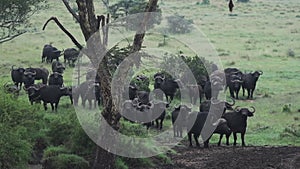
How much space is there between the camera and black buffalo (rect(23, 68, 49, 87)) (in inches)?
1055

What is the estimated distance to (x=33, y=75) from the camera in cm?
2717

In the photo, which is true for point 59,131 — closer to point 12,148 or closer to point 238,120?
point 12,148

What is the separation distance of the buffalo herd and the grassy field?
0.75 metres

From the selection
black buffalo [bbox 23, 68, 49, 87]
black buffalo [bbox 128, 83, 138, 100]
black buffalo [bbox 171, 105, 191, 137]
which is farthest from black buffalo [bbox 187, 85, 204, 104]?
black buffalo [bbox 23, 68, 49, 87]

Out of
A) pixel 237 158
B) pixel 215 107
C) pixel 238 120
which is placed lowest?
pixel 237 158

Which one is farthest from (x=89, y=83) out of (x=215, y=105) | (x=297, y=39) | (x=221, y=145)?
(x=297, y=39)

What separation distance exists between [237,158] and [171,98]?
35.3ft

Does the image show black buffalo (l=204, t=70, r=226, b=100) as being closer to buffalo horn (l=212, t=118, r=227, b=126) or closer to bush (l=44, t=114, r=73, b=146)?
buffalo horn (l=212, t=118, r=227, b=126)

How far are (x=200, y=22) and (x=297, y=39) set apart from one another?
13.6m

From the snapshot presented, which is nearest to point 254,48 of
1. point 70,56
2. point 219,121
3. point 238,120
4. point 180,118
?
point 70,56

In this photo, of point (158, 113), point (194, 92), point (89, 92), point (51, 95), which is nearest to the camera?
point (158, 113)

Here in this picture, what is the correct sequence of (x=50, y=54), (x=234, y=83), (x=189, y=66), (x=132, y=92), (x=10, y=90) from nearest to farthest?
(x=10, y=90) < (x=132, y=92) < (x=234, y=83) < (x=189, y=66) < (x=50, y=54)

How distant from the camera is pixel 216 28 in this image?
173ft

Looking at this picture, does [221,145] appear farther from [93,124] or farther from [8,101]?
[8,101]
